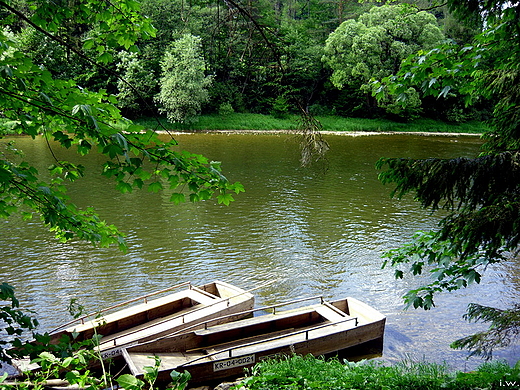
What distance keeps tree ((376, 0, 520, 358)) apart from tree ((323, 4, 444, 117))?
38.9 m

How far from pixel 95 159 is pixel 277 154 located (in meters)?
12.4

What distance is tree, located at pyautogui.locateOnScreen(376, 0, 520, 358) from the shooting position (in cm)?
493

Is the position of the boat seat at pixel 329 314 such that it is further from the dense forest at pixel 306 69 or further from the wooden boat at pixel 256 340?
the dense forest at pixel 306 69

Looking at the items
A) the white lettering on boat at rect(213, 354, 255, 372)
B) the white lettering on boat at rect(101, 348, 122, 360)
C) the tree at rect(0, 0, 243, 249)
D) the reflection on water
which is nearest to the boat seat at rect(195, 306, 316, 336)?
the white lettering on boat at rect(213, 354, 255, 372)

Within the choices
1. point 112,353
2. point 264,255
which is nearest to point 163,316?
point 112,353

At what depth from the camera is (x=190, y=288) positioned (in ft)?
41.0

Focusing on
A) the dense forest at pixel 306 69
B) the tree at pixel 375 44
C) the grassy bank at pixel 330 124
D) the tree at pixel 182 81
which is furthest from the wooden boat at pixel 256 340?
the grassy bank at pixel 330 124

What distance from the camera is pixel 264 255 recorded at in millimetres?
16047

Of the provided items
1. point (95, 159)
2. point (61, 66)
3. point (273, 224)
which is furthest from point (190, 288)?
point (61, 66)

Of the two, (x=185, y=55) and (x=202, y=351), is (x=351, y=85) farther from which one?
(x=202, y=351)

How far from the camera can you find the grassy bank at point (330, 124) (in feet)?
153

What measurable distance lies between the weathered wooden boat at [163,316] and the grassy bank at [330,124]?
34.6 meters

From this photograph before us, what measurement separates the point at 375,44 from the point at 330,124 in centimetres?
883

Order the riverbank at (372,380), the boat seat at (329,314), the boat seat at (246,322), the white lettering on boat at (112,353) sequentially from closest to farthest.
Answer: the riverbank at (372,380) → the white lettering on boat at (112,353) → the boat seat at (246,322) → the boat seat at (329,314)
